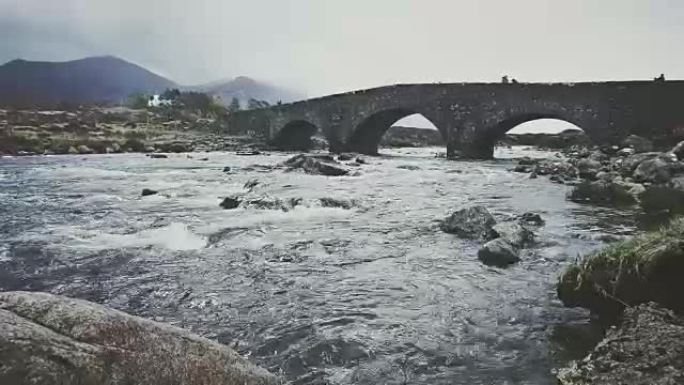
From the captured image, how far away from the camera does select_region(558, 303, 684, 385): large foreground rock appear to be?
308 cm

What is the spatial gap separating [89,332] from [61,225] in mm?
8931

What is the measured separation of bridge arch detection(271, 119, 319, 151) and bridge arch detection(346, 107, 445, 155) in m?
7.65

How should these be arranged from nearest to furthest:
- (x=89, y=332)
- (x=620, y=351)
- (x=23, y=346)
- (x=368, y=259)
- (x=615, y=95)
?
(x=23, y=346)
(x=89, y=332)
(x=620, y=351)
(x=368, y=259)
(x=615, y=95)

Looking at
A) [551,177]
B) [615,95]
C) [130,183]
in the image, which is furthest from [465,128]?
[130,183]

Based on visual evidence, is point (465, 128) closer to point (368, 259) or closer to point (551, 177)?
point (551, 177)

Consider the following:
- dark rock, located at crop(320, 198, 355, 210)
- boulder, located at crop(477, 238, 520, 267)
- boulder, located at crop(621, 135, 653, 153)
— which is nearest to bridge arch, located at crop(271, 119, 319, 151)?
boulder, located at crop(621, 135, 653, 153)

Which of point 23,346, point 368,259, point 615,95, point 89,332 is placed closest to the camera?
point 23,346

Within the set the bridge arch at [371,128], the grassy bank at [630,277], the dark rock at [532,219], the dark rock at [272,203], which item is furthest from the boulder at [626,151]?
the grassy bank at [630,277]

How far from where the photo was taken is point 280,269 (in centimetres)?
733

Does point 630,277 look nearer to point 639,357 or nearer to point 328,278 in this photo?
point 639,357

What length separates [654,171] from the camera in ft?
51.9

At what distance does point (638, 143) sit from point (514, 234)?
23.4 m

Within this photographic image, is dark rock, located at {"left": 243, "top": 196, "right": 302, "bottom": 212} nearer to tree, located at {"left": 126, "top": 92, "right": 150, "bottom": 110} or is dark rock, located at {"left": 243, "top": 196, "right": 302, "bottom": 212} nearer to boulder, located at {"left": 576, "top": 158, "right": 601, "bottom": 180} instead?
boulder, located at {"left": 576, "top": 158, "right": 601, "bottom": 180}

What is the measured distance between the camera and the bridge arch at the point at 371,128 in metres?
48.1
